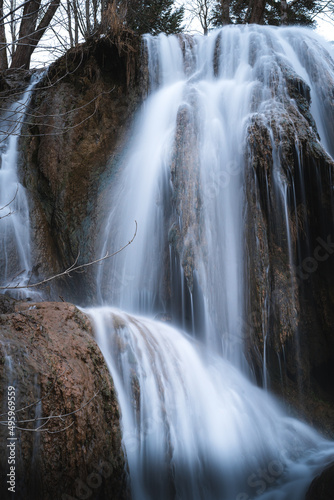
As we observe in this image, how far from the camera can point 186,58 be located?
27.6 feet

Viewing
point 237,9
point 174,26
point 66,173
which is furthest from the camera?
point 237,9

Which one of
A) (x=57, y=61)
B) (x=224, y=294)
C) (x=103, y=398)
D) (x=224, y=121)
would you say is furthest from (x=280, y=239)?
(x=57, y=61)

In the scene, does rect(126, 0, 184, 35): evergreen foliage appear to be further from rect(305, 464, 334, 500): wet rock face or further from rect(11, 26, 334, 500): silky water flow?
rect(305, 464, 334, 500): wet rock face

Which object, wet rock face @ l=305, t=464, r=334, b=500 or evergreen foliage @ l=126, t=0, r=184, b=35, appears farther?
evergreen foliage @ l=126, t=0, r=184, b=35

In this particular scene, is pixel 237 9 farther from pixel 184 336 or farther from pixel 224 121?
pixel 184 336

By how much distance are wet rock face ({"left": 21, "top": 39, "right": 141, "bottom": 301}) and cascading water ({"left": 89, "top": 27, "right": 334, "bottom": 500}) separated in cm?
42

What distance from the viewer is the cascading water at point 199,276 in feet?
13.1

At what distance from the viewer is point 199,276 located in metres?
5.61

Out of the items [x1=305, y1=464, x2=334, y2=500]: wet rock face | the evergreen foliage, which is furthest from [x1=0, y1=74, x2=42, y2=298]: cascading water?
the evergreen foliage

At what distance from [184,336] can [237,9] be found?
14.8 meters

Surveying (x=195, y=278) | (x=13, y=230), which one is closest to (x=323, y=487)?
(x=195, y=278)

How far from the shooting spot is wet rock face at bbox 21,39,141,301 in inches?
279

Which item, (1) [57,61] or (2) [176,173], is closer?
(2) [176,173]

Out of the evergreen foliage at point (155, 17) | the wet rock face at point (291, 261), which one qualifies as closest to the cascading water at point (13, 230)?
the wet rock face at point (291, 261)
